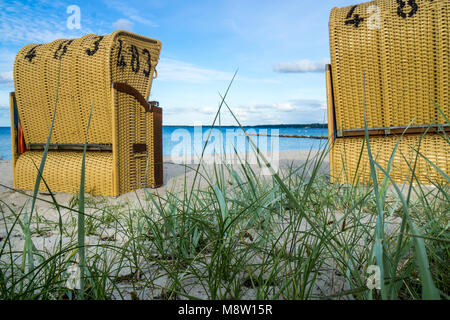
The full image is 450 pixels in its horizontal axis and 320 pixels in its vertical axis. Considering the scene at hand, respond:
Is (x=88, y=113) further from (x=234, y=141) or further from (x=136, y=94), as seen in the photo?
(x=234, y=141)

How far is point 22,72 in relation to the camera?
291 centimetres

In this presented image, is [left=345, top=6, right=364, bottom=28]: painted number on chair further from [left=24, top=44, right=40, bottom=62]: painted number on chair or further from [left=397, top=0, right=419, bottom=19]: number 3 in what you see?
[left=24, top=44, right=40, bottom=62]: painted number on chair

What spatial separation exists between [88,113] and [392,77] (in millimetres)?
2472

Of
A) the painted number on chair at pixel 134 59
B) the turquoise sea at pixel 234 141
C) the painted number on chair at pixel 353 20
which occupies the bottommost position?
the turquoise sea at pixel 234 141

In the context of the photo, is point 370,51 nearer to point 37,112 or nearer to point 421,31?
point 421,31

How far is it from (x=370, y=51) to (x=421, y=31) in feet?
1.12

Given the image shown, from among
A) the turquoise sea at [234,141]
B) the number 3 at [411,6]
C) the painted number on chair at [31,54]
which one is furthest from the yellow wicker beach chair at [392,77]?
the painted number on chair at [31,54]

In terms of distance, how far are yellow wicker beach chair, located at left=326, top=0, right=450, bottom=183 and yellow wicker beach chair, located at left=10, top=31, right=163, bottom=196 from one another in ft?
5.28

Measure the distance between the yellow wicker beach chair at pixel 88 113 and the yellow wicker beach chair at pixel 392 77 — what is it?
161cm

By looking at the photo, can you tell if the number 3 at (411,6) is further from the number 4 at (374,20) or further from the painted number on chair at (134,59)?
the painted number on chair at (134,59)

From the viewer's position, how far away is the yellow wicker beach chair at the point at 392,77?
2246 mm

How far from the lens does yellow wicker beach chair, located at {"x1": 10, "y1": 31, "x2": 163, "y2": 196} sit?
262 centimetres

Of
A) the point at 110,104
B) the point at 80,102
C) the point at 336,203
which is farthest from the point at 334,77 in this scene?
the point at 80,102
